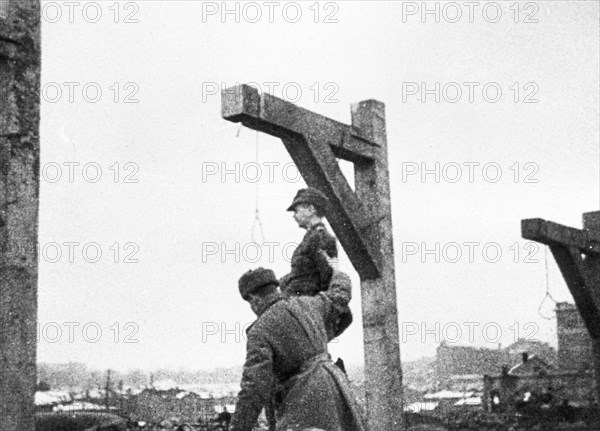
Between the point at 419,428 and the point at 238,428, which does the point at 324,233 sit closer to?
the point at 238,428

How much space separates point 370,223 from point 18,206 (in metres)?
3.40

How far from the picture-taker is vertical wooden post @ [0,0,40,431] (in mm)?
5574

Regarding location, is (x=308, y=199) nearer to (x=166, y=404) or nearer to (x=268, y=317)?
(x=268, y=317)

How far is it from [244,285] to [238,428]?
740mm

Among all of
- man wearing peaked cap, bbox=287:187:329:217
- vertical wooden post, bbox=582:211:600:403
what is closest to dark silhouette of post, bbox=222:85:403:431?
man wearing peaked cap, bbox=287:187:329:217

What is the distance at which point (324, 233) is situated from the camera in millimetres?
5383

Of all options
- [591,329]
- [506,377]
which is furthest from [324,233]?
[506,377]

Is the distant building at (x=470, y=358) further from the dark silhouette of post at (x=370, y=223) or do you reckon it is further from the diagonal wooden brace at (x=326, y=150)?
the diagonal wooden brace at (x=326, y=150)

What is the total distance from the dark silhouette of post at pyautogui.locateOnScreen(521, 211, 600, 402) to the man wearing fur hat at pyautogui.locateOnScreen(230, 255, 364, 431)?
5.99 m

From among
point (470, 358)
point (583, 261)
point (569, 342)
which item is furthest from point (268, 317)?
point (470, 358)

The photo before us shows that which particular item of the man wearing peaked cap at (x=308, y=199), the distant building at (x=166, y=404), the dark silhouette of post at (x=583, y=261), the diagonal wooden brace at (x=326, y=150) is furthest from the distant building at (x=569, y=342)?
the man wearing peaked cap at (x=308, y=199)

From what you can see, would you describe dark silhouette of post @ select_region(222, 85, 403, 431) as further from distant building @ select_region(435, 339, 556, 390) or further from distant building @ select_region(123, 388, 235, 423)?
distant building @ select_region(435, 339, 556, 390)

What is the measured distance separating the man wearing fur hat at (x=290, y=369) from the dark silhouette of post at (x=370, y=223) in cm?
266

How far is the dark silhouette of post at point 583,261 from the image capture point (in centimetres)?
1080
